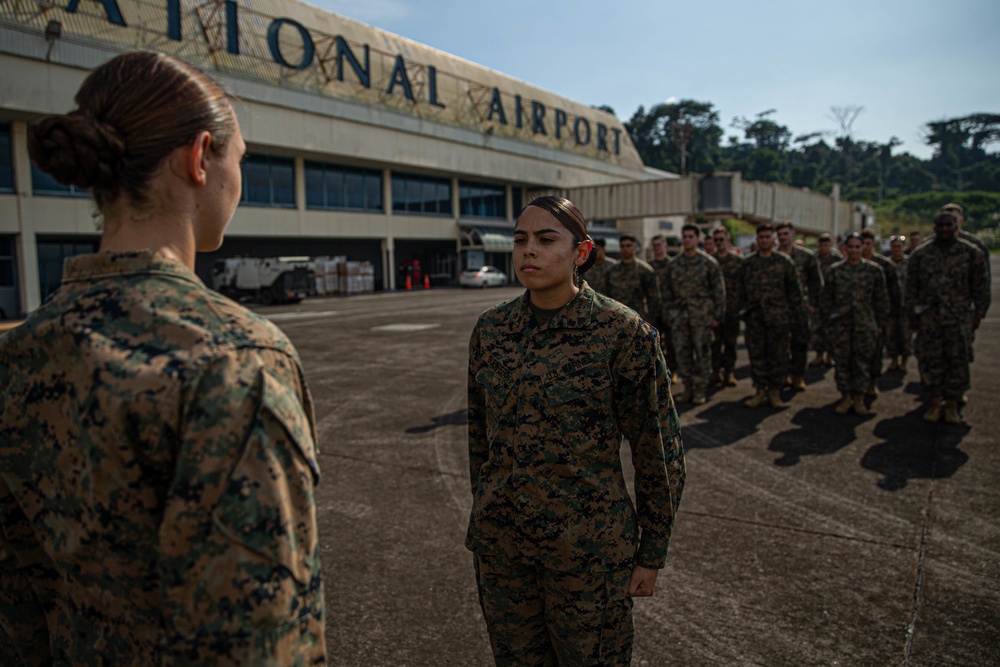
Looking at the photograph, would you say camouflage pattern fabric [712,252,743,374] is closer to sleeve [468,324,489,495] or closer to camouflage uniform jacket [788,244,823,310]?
camouflage uniform jacket [788,244,823,310]

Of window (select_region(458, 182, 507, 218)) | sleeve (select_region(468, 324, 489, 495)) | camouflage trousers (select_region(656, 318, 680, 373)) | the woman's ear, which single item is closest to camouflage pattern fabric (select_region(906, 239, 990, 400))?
camouflage trousers (select_region(656, 318, 680, 373))

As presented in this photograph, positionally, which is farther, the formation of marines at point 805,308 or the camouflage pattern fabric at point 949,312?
the formation of marines at point 805,308

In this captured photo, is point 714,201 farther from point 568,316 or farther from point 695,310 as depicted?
point 568,316

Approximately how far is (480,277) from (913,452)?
108ft

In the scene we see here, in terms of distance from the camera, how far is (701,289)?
8414mm

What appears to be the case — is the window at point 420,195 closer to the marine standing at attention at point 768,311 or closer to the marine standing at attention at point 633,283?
the marine standing at attention at point 633,283

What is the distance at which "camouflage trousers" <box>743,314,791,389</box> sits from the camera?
7.91 metres

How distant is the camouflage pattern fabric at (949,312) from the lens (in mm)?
6953

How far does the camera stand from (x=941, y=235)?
23.8 ft

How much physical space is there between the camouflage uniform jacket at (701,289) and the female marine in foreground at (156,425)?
7670mm

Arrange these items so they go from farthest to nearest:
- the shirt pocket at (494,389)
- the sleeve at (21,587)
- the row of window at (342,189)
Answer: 1. the row of window at (342,189)
2. the shirt pocket at (494,389)
3. the sleeve at (21,587)

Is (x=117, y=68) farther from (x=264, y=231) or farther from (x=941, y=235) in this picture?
(x=264, y=231)

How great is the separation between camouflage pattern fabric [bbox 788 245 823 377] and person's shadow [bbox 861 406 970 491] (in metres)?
1.56

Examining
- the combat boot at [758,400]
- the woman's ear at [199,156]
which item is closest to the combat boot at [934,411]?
the combat boot at [758,400]
